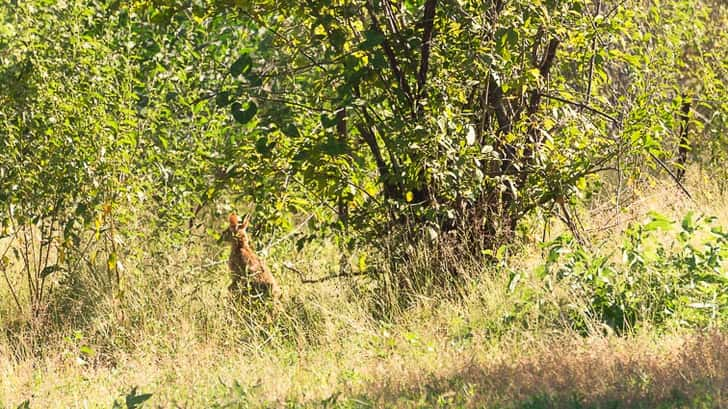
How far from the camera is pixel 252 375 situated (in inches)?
245

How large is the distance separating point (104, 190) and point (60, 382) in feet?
5.07

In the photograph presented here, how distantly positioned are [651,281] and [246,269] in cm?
286

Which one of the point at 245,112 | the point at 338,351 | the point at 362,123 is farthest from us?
the point at 362,123

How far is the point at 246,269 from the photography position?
7520mm

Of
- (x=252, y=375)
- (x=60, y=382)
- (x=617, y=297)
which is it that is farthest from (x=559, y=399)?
(x=60, y=382)

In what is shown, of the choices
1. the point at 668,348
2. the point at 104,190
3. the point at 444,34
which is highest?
the point at 444,34

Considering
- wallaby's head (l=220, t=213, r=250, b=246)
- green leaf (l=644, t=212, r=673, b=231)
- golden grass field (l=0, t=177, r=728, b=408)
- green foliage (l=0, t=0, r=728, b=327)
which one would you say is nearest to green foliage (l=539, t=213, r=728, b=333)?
green leaf (l=644, t=212, r=673, b=231)

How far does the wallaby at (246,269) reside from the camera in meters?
7.51

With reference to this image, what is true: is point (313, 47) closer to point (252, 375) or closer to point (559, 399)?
point (252, 375)

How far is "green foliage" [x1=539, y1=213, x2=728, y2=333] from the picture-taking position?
19.6 feet

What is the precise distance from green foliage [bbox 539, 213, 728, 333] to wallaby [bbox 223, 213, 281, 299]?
2.15 m

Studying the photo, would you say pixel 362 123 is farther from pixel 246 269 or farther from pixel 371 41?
pixel 246 269

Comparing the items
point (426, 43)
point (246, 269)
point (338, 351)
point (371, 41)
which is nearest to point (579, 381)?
point (338, 351)

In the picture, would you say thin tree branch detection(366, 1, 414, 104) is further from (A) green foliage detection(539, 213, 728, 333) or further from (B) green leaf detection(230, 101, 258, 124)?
(A) green foliage detection(539, 213, 728, 333)
